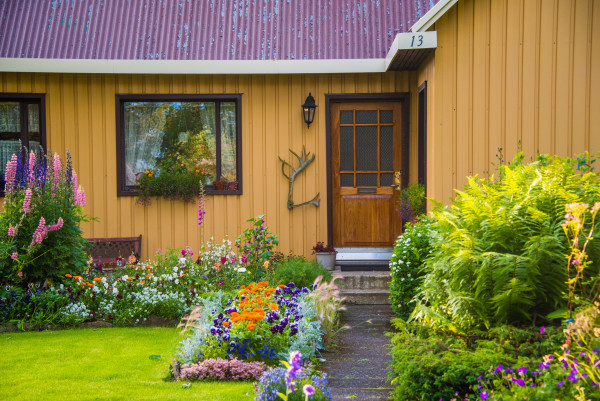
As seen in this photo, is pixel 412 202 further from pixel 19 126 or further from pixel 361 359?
pixel 19 126

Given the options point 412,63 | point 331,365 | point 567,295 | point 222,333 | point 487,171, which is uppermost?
point 412,63

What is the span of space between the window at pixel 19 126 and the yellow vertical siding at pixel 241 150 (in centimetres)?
18

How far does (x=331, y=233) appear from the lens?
917 cm

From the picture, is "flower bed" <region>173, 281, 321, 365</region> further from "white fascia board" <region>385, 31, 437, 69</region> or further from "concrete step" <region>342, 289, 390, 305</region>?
"white fascia board" <region>385, 31, 437, 69</region>

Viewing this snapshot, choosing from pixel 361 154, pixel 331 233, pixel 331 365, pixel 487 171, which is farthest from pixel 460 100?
pixel 331 365

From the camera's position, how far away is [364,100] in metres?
9.18

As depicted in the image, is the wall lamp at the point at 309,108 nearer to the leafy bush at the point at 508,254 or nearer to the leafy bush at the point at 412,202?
the leafy bush at the point at 412,202

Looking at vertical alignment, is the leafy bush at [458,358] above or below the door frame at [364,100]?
below

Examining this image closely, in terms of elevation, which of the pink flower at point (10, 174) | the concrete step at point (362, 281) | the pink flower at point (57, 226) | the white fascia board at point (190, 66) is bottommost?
the concrete step at point (362, 281)

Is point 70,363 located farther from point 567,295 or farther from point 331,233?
point 331,233

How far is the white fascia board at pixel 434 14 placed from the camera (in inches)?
274

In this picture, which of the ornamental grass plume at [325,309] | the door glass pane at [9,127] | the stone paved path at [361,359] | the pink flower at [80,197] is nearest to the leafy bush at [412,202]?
the stone paved path at [361,359]

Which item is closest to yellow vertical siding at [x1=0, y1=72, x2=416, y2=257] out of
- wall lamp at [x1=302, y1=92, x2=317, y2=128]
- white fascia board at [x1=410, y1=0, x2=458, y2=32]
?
wall lamp at [x1=302, y1=92, x2=317, y2=128]

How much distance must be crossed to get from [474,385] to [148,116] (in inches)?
277
